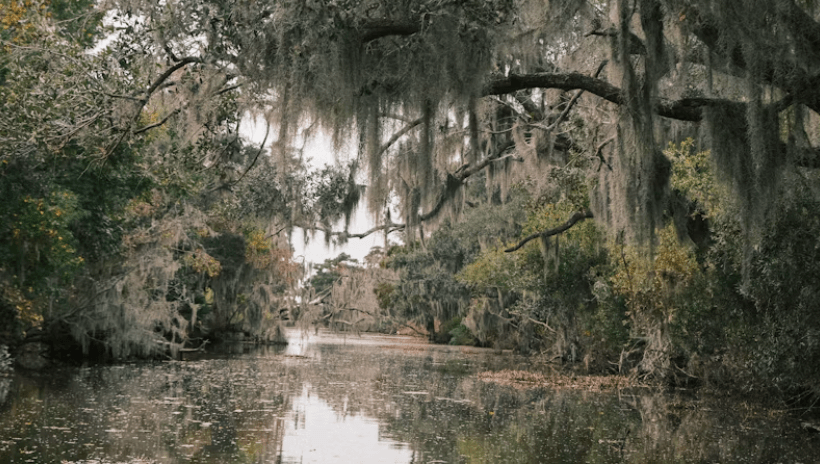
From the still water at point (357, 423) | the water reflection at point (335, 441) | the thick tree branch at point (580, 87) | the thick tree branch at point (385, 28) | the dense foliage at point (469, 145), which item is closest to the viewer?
the thick tree branch at point (385, 28)

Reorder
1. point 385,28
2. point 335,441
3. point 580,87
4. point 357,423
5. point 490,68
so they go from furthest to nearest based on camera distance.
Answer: point 357,423
point 335,441
point 580,87
point 490,68
point 385,28

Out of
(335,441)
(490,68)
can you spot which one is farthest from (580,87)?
(335,441)

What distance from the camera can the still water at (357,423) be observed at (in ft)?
25.0

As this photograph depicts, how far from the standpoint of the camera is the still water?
7.61m

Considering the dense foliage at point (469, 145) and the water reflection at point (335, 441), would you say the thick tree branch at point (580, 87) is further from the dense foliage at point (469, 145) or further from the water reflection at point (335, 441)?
the water reflection at point (335, 441)

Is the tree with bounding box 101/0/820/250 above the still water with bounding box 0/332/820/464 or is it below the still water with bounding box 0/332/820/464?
above

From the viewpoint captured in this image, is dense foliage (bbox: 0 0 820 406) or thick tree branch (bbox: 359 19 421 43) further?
dense foliage (bbox: 0 0 820 406)

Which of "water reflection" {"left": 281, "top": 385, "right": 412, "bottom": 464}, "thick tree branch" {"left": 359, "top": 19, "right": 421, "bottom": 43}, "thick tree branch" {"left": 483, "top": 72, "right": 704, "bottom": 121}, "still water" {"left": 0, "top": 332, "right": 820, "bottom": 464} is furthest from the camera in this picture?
"still water" {"left": 0, "top": 332, "right": 820, "bottom": 464}

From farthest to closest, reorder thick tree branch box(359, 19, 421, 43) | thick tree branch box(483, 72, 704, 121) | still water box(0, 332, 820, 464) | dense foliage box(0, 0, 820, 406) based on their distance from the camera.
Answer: still water box(0, 332, 820, 464), thick tree branch box(483, 72, 704, 121), dense foliage box(0, 0, 820, 406), thick tree branch box(359, 19, 421, 43)

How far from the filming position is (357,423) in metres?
9.77

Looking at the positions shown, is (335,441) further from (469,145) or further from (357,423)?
(469,145)

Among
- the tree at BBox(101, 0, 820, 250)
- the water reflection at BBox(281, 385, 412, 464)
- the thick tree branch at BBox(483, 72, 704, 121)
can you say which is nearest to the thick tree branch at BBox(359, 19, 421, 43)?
the tree at BBox(101, 0, 820, 250)

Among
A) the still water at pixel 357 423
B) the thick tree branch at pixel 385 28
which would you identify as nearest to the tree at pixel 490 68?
the thick tree branch at pixel 385 28

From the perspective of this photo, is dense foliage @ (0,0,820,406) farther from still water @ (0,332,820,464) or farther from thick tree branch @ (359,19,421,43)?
still water @ (0,332,820,464)
